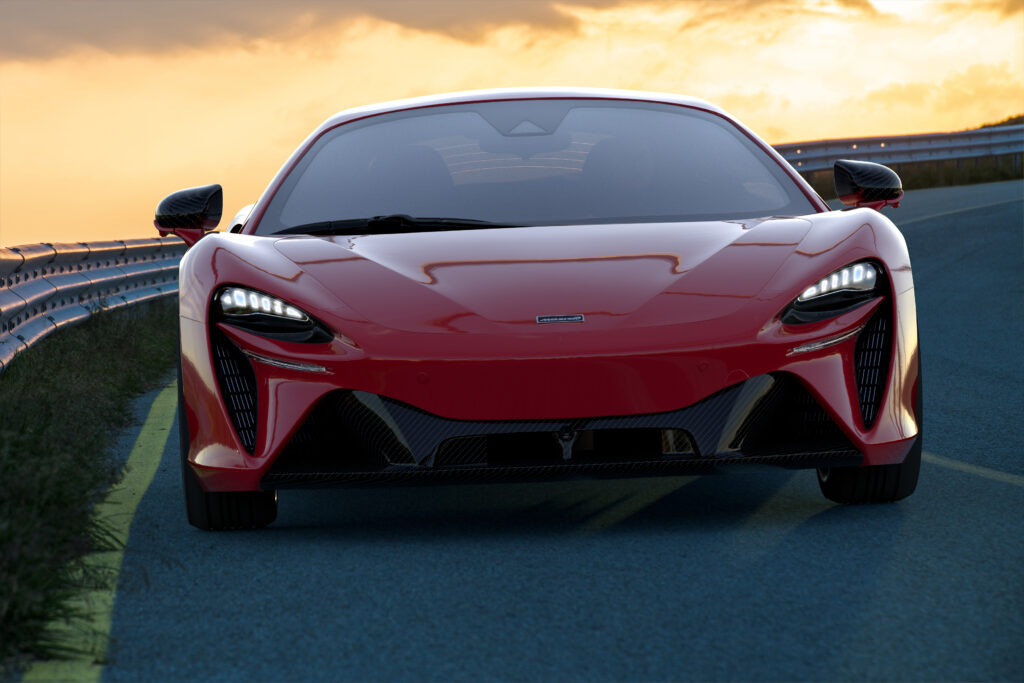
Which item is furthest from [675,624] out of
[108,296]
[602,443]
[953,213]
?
[953,213]

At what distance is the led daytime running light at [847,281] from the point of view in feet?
13.9

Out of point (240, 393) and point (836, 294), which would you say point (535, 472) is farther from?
point (836, 294)

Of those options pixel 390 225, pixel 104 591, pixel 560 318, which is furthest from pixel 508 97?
pixel 104 591

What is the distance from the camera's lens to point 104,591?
3768 mm

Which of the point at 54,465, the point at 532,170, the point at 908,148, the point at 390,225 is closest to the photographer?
the point at 54,465

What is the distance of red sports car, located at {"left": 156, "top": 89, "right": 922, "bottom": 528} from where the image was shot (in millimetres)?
4047

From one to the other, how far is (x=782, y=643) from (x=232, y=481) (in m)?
1.85

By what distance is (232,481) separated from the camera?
13.9ft

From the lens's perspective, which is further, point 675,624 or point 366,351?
point 366,351

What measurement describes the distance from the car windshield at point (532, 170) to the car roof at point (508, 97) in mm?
59

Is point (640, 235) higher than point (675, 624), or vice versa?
point (640, 235)

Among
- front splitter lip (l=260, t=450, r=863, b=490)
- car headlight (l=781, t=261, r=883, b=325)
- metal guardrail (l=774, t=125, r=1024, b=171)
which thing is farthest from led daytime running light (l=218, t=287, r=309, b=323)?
metal guardrail (l=774, t=125, r=1024, b=171)

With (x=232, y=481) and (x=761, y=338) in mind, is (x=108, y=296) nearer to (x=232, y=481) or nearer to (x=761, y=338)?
(x=232, y=481)

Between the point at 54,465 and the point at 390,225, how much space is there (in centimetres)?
138
